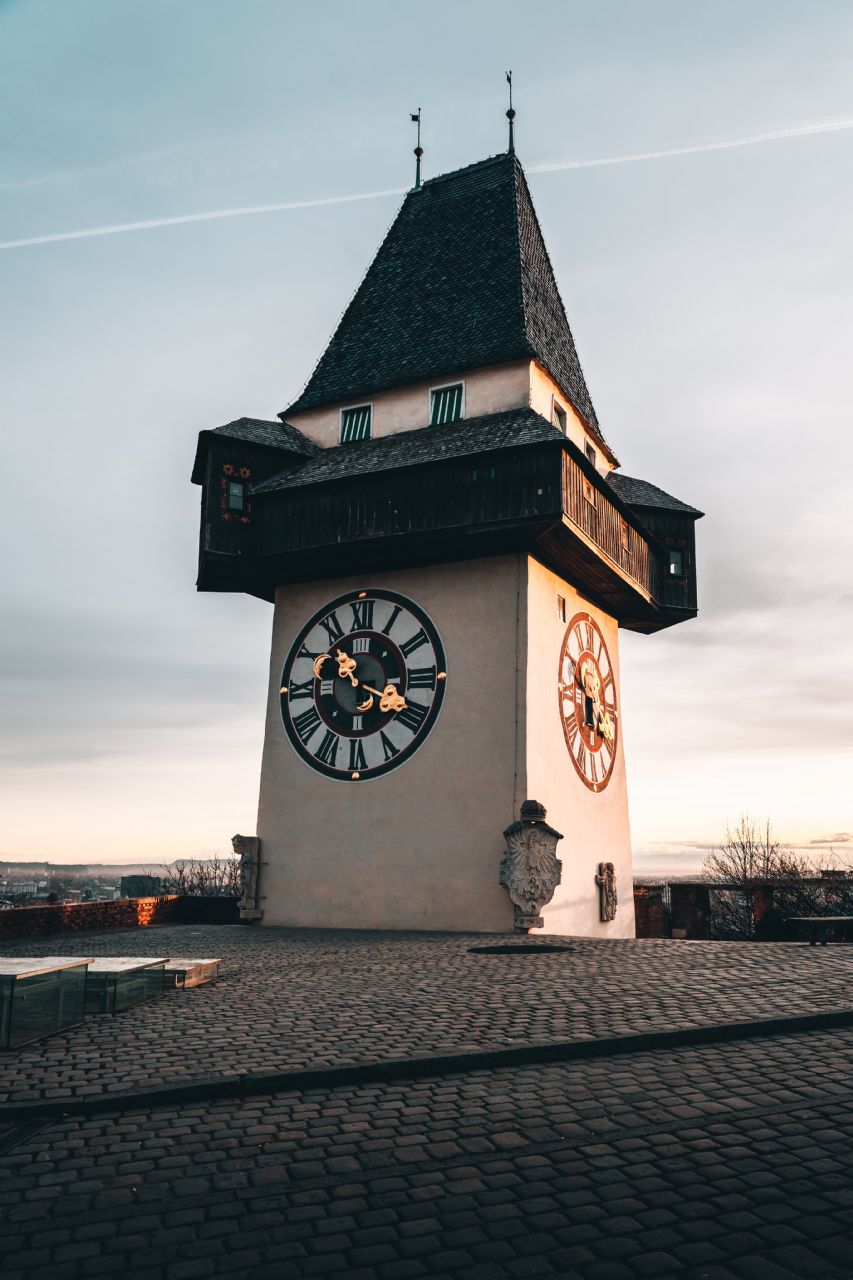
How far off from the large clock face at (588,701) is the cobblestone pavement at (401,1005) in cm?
550

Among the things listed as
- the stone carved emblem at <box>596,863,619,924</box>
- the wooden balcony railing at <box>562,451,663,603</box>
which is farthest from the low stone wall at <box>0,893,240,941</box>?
the wooden balcony railing at <box>562,451,663,603</box>

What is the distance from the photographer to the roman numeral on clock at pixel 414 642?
17.1 m

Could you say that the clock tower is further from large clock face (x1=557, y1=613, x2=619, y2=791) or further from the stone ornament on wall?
the stone ornament on wall

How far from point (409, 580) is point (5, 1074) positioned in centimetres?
1226

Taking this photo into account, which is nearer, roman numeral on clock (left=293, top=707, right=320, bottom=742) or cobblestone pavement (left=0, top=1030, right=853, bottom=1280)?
cobblestone pavement (left=0, top=1030, right=853, bottom=1280)

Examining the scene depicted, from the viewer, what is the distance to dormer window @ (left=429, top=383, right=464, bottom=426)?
18500mm

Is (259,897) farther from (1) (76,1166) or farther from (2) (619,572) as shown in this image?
(1) (76,1166)

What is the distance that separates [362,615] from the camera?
17.8 metres

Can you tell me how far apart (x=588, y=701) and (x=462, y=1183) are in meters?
14.9

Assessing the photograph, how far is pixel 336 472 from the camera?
17.8 m

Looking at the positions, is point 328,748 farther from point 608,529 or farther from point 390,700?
point 608,529

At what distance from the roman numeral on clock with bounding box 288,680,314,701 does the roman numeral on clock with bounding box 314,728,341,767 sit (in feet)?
2.88

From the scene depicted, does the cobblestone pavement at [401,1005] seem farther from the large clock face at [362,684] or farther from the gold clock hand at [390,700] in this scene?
the gold clock hand at [390,700]

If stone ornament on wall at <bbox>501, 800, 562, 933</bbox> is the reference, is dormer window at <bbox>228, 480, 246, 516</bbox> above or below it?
above
